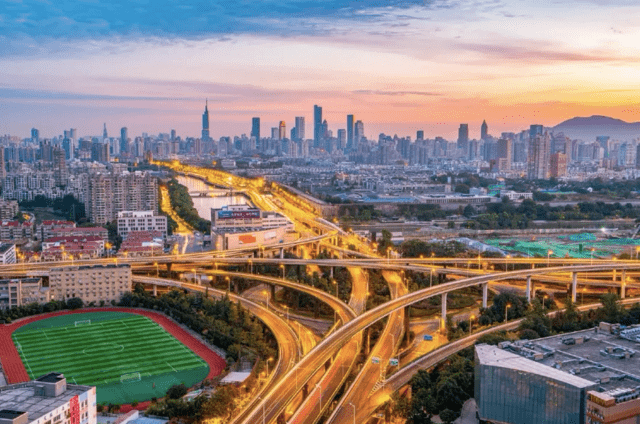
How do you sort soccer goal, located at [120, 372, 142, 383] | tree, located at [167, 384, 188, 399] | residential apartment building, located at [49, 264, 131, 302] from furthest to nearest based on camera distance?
1. residential apartment building, located at [49, 264, 131, 302]
2. soccer goal, located at [120, 372, 142, 383]
3. tree, located at [167, 384, 188, 399]

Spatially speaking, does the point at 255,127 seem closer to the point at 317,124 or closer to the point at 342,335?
the point at 317,124

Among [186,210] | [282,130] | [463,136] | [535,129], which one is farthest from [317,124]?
[186,210]

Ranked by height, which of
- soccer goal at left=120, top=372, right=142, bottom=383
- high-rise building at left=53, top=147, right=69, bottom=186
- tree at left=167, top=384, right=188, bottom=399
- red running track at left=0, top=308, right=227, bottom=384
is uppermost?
high-rise building at left=53, top=147, right=69, bottom=186

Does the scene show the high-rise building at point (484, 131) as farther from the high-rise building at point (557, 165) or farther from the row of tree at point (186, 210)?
the row of tree at point (186, 210)

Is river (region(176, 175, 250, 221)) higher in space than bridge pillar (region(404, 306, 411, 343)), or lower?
higher

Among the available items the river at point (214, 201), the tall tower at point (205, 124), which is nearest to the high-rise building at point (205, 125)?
the tall tower at point (205, 124)

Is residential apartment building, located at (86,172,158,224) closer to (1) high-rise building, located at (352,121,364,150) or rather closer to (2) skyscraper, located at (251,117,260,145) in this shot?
(1) high-rise building, located at (352,121,364,150)

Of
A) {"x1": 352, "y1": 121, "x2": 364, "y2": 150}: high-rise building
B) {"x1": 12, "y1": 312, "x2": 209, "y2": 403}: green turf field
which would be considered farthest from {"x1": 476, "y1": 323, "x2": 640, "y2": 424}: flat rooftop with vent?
{"x1": 352, "y1": 121, "x2": 364, "y2": 150}: high-rise building
